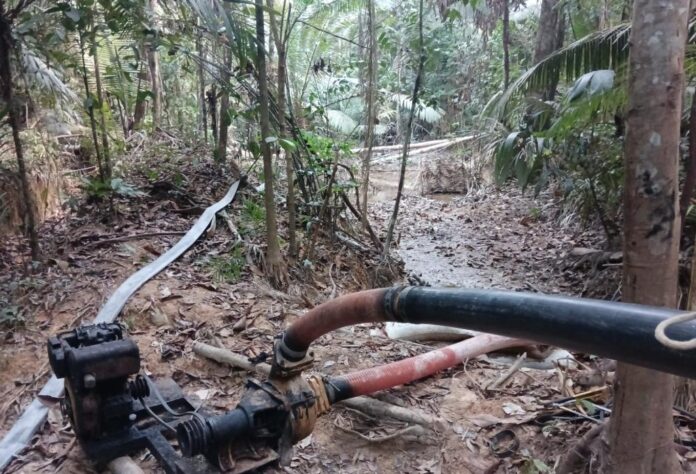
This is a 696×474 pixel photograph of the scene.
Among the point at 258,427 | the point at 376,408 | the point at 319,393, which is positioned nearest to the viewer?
the point at 258,427

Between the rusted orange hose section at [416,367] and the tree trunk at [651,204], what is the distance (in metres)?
0.52

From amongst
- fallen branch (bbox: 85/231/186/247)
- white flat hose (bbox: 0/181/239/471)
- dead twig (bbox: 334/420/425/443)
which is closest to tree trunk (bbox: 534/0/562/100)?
white flat hose (bbox: 0/181/239/471)

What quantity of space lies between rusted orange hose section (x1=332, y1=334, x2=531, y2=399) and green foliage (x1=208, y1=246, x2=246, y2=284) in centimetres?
173

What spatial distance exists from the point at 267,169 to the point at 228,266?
2.62ft

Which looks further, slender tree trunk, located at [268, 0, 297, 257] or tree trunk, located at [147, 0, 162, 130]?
tree trunk, located at [147, 0, 162, 130]

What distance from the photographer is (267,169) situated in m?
3.80

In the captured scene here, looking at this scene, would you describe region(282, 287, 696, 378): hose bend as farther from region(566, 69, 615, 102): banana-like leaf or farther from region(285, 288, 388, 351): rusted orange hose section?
region(566, 69, 615, 102): banana-like leaf

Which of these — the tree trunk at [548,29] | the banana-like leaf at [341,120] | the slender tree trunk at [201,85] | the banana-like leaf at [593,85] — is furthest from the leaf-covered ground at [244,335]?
the banana-like leaf at [341,120]

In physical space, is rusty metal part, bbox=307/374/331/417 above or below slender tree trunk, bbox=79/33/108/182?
below

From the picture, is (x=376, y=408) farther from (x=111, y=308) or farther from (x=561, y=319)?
(x=111, y=308)

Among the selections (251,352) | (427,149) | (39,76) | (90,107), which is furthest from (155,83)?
(427,149)

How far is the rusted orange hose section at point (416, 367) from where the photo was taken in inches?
92.3

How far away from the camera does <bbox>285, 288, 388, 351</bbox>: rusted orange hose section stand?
5.24 feet

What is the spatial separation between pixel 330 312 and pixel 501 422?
3.72ft
